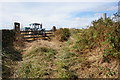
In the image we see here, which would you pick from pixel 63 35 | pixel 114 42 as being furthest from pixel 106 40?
pixel 63 35

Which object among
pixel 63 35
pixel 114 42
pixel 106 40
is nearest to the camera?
pixel 114 42

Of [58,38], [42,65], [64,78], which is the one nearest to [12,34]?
[58,38]

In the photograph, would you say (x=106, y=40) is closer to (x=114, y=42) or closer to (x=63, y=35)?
(x=114, y=42)

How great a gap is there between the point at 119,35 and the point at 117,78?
5.22 feet

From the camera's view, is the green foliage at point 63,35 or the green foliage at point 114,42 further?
the green foliage at point 63,35

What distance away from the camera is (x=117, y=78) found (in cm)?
351

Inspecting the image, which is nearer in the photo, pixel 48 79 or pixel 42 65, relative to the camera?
pixel 48 79

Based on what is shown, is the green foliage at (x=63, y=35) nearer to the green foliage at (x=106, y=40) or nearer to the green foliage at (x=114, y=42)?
the green foliage at (x=106, y=40)

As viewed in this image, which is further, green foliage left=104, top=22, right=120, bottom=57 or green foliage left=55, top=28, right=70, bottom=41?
green foliage left=55, top=28, right=70, bottom=41

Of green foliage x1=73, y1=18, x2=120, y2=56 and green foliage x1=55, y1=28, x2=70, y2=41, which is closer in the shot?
green foliage x1=73, y1=18, x2=120, y2=56

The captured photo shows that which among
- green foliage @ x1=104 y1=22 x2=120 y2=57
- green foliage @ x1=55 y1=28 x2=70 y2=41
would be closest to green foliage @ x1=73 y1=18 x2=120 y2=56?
green foliage @ x1=104 y1=22 x2=120 y2=57

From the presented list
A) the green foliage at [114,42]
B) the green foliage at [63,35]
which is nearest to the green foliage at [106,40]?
the green foliage at [114,42]

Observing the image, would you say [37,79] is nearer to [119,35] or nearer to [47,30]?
[119,35]

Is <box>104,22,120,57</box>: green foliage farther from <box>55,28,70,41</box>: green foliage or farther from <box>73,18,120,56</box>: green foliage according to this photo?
<box>55,28,70,41</box>: green foliage
